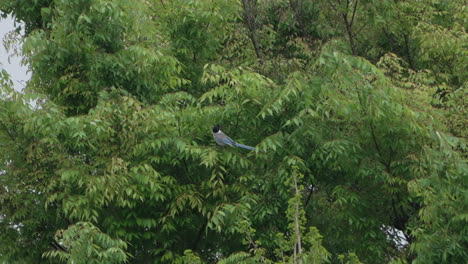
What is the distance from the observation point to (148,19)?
38.7 feet

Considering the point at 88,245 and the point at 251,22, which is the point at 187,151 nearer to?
the point at 88,245

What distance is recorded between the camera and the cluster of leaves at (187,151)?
33.3 ft

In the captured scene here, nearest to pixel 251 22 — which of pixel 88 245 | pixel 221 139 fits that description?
pixel 221 139

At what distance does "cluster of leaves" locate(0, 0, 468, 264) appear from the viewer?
1016 cm

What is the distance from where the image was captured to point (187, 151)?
1036 centimetres

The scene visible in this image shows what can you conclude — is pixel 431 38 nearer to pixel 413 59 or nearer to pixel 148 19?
pixel 413 59

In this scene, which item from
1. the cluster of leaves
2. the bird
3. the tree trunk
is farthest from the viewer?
the tree trunk

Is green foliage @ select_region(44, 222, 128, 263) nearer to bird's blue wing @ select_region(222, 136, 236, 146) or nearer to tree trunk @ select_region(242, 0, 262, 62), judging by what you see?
bird's blue wing @ select_region(222, 136, 236, 146)

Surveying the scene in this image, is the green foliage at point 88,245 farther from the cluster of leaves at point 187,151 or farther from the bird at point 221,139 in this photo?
the bird at point 221,139

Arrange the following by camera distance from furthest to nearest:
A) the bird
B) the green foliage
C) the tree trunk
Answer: the tree trunk, the bird, the green foliage

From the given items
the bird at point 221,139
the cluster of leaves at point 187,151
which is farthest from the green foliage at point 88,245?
the bird at point 221,139

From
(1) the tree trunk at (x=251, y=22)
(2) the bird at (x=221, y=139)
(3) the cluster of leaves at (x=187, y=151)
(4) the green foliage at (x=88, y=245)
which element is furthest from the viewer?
(1) the tree trunk at (x=251, y=22)

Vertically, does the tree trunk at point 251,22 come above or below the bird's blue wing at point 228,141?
above

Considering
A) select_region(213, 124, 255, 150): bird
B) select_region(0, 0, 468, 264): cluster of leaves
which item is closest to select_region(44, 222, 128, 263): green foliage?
select_region(0, 0, 468, 264): cluster of leaves
